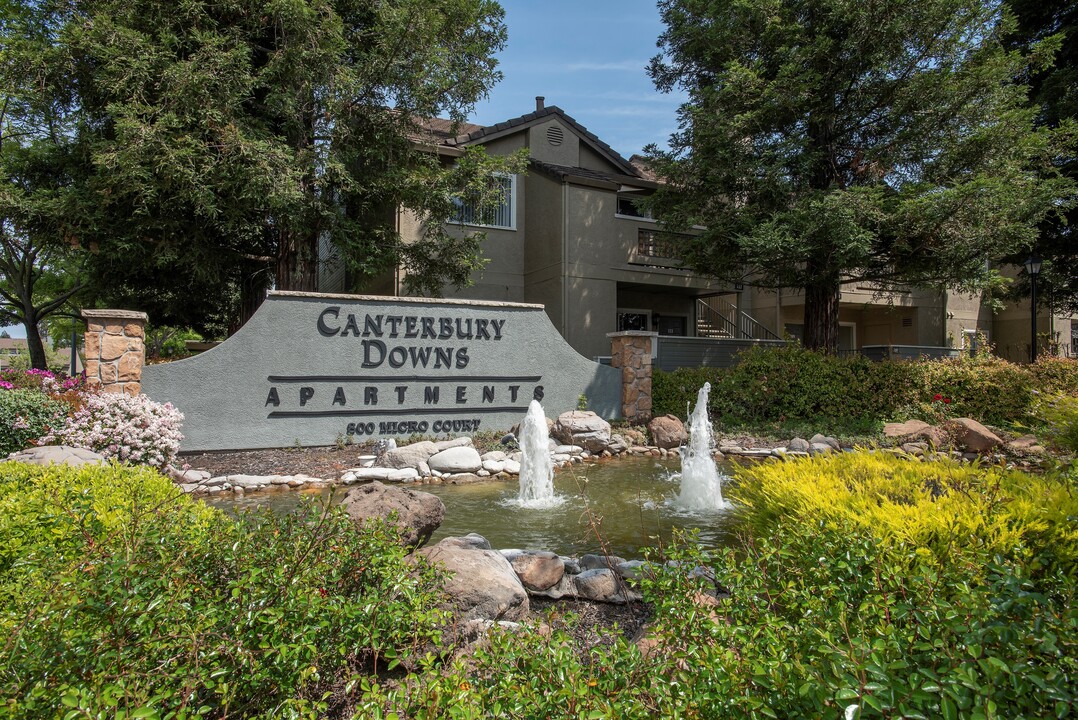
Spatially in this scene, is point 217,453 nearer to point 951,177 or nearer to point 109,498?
point 109,498

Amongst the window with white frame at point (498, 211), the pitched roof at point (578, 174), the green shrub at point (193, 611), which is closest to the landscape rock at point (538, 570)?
the green shrub at point (193, 611)

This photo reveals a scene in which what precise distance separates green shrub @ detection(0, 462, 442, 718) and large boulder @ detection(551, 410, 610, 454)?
7.72m

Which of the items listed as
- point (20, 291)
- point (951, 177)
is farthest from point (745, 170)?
point (20, 291)

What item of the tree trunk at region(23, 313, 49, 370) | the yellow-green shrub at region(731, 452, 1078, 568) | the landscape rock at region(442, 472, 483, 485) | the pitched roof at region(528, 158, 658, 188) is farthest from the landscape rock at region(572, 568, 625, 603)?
the tree trunk at region(23, 313, 49, 370)

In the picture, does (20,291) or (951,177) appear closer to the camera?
(951,177)

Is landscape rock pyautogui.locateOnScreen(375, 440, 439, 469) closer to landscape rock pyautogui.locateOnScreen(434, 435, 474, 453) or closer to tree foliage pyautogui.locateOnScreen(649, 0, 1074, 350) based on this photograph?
landscape rock pyautogui.locateOnScreen(434, 435, 474, 453)

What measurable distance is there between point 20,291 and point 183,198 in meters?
14.1

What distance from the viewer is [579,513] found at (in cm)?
684

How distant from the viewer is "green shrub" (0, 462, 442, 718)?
1923 mm

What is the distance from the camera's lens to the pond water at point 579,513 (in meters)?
5.58

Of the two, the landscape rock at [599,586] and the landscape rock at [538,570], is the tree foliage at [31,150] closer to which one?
the landscape rock at [538,570]

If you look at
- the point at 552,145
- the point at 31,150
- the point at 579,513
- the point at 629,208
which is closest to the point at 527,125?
the point at 552,145

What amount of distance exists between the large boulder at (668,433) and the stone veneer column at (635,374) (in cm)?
114

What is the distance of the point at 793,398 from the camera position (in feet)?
41.3
